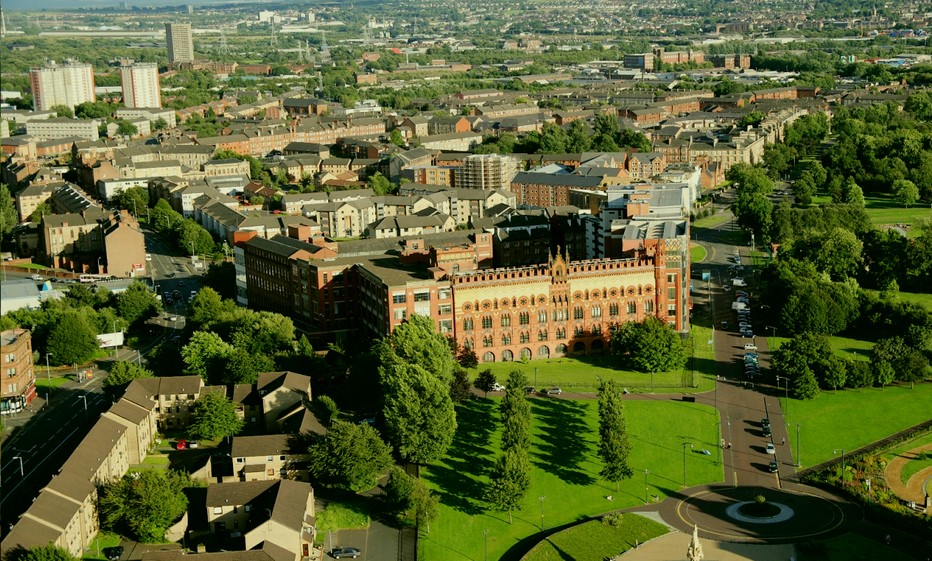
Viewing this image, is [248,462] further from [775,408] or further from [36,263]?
[36,263]

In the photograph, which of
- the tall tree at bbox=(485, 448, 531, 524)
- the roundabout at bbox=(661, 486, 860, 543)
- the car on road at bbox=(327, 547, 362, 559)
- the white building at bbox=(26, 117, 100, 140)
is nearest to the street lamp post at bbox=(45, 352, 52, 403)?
the car on road at bbox=(327, 547, 362, 559)

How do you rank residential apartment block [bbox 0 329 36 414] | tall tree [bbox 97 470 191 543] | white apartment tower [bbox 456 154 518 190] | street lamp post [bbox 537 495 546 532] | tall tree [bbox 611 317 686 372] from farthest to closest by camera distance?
white apartment tower [bbox 456 154 518 190], tall tree [bbox 611 317 686 372], residential apartment block [bbox 0 329 36 414], street lamp post [bbox 537 495 546 532], tall tree [bbox 97 470 191 543]

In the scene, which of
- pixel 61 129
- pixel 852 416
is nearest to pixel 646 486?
pixel 852 416

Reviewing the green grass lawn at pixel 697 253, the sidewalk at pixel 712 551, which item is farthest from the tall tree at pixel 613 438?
the green grass lawn at pixel 697 253

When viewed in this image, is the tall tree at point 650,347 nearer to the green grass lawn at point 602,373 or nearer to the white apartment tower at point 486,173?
the green grass lawn at point 602,373

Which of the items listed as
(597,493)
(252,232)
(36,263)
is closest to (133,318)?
(252,232)

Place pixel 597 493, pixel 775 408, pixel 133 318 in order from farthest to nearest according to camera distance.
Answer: pixel 133 318 → pixel 775 408 → pixel 597 493

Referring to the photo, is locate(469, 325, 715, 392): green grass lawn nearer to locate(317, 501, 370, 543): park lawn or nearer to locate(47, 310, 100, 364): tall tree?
locate(317, 501, 370, 543): park lawn
